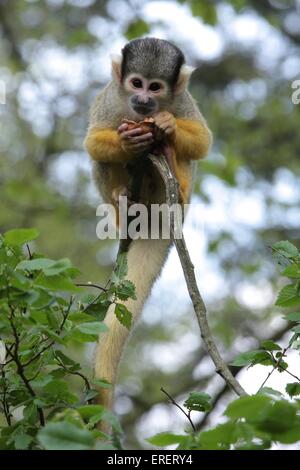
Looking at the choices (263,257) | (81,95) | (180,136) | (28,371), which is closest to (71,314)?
(28,371)

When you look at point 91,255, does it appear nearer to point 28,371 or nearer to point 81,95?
point 81,95

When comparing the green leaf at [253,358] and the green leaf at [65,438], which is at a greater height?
the green leaf at [253,358]

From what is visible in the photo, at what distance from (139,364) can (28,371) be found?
10.5 metres

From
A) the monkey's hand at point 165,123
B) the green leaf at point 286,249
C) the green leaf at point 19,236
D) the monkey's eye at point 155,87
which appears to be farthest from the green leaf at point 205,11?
the green leaf at point 19,236

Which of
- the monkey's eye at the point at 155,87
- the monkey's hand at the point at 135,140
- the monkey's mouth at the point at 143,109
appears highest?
the monkey's eye at the point at 155,87

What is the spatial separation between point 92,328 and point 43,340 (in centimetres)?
44

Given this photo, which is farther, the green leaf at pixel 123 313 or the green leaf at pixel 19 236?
the green leaf at pixel 123 313

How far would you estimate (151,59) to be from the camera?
5.81 m

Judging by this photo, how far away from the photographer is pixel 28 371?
306 centimetres

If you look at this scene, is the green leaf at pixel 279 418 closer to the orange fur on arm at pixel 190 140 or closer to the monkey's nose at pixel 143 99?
the orange fur on arm at pixel 190 140

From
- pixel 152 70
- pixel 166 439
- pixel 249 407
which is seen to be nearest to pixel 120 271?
pixel 166 439

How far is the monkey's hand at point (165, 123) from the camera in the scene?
16.9 feet

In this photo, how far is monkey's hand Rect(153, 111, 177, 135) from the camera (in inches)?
203

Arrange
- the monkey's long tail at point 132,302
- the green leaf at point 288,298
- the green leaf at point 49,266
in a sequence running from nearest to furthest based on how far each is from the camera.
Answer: the green leaf at point 49,266, the green leaf at point 288,298, the monkey's long tail at point 132,302
